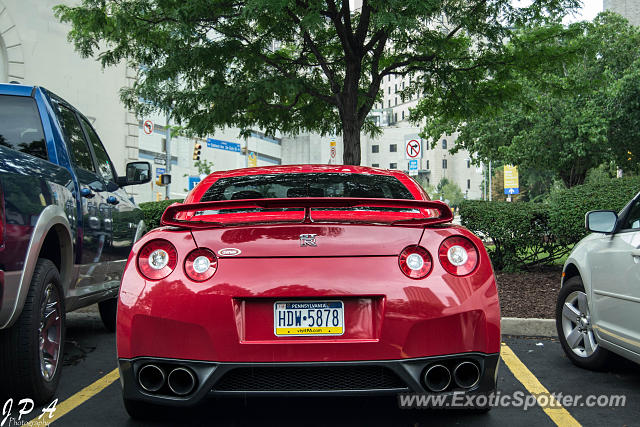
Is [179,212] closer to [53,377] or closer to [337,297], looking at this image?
[337,297]

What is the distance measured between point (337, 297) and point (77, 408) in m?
2.04

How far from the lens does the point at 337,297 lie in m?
3.08

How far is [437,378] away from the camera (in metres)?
3.15

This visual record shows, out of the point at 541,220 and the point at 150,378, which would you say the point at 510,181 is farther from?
the point at 150,378

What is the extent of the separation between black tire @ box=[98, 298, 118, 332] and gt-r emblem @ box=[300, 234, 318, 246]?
13.5ft

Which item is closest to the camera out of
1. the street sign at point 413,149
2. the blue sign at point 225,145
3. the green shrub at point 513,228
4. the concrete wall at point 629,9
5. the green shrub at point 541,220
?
the green shrub at point 541,220

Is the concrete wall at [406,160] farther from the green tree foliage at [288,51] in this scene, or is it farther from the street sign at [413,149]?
the green tree foliage at [288,51]

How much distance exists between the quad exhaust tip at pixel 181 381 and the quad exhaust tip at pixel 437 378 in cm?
112

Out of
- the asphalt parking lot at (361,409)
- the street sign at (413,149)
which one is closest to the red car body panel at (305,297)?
the asphalt parking lot at (361,409)

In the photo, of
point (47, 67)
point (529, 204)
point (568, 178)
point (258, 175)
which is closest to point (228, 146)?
point (47, 67)

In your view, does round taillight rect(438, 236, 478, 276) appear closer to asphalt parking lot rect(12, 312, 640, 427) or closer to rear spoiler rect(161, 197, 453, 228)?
rear spoiler rect(161, 197, 453, 228)

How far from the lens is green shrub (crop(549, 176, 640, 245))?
30.0ft

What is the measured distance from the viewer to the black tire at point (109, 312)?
6699mm

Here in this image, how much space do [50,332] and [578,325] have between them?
397cm
